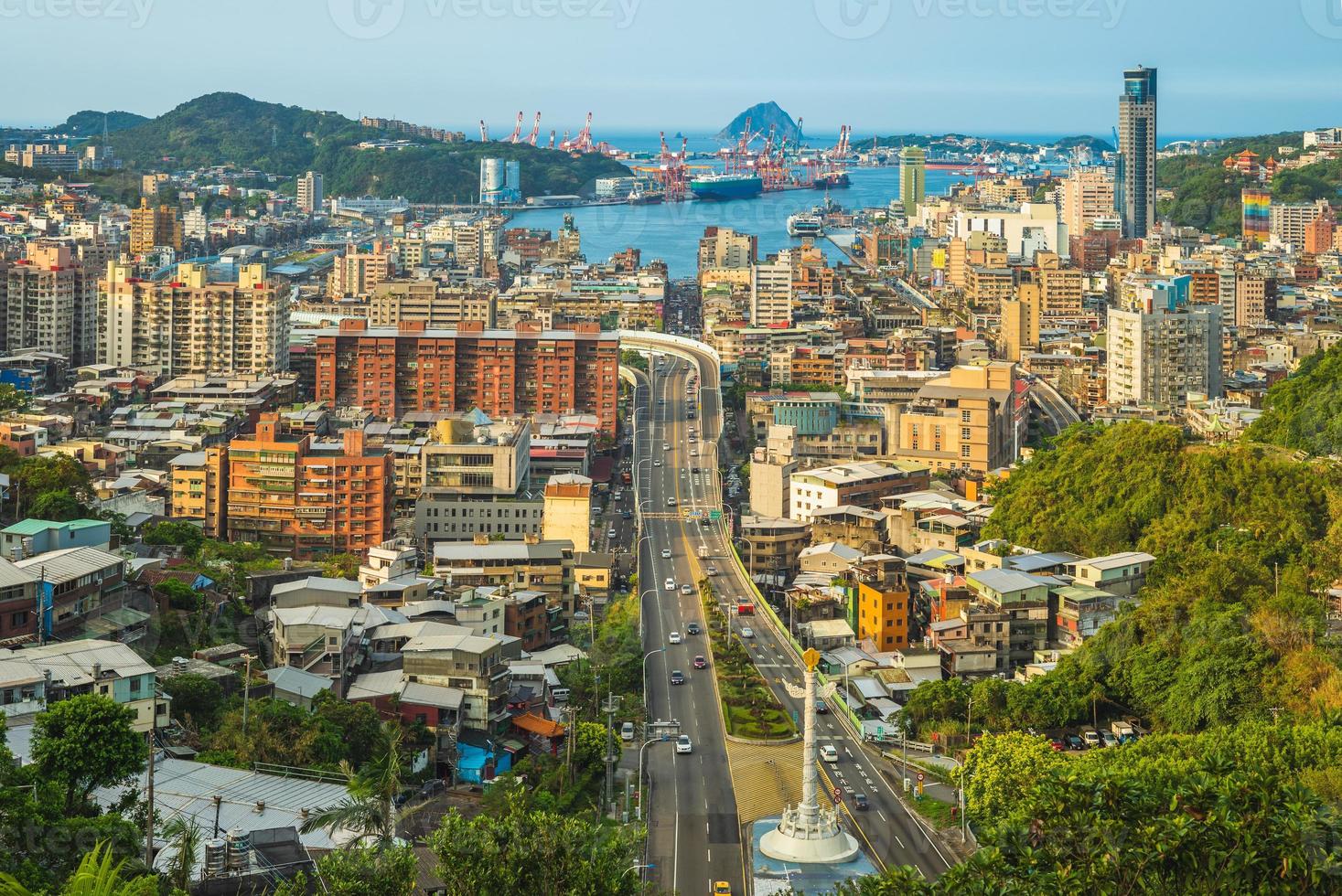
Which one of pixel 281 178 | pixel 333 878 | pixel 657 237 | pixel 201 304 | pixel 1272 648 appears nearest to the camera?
pixel 333 878

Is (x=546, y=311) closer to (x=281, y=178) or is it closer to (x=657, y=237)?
(x=657, y=237)

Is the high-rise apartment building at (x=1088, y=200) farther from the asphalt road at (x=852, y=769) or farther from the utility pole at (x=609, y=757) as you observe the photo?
the utility pole at (x=609, y=757)

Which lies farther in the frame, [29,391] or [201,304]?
[201,304]

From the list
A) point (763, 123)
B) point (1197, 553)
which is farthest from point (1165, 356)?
point (763, 123)

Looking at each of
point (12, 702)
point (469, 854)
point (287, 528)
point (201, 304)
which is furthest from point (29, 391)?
point (469, 854)

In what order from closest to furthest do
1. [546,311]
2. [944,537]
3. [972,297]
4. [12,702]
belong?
[12,702]
[944,537]
[546,311]
[972,297]

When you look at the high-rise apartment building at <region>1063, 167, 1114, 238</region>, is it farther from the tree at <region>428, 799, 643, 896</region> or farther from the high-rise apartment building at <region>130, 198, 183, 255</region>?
the tree at <region>428, 799, 643, 896</region>

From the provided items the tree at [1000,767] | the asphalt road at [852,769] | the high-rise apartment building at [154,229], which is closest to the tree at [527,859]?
the tree at [1000,767]
